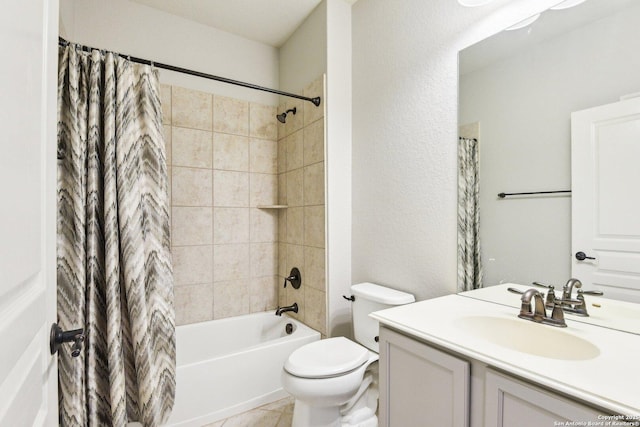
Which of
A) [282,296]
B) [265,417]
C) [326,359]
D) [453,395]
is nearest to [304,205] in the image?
[282,296]

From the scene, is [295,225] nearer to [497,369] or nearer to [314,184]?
[314,184]

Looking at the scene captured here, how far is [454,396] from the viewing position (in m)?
0.88

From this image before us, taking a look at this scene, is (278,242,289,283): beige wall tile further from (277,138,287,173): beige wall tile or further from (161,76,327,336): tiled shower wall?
(277,138,287,173): beige wall tile

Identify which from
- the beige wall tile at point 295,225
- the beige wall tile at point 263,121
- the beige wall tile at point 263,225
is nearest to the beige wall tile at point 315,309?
the beige wall tile at point 295,225

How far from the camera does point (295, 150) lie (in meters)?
2.38

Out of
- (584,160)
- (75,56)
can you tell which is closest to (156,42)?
(75,56)

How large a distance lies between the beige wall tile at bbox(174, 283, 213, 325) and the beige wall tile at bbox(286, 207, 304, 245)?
29.0 inches

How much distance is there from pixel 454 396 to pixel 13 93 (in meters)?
1.23

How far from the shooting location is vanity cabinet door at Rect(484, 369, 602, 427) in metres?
0.65

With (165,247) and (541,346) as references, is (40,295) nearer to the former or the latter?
(165,247)

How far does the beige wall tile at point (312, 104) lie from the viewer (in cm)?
206

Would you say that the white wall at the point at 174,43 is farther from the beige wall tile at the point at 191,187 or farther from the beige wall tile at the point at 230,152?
the beige wall tile at the point at 191,187

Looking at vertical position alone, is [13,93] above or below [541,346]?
above

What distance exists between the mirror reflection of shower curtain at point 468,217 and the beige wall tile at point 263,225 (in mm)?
1631
